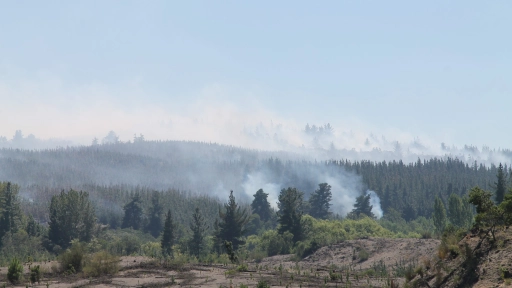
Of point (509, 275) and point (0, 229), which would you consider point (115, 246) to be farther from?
point (509, 275)

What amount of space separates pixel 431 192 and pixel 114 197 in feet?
304

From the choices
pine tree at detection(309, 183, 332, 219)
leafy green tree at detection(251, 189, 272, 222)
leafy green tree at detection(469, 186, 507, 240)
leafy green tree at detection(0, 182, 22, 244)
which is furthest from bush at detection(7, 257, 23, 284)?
pine tree at detection(309, 183, 332, 219)

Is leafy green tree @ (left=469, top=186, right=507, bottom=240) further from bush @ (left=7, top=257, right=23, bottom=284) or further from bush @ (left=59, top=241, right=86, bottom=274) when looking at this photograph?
bush @ (left=59, top=241, right=86, bottom=274)

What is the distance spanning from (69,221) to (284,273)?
51637 millimetres

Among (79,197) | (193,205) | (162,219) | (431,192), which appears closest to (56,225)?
(79,197)

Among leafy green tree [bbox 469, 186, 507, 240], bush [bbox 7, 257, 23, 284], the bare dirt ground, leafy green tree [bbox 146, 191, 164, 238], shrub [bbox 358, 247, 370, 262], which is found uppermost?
leafy green tree [bbox 469, 186, 507, 240]

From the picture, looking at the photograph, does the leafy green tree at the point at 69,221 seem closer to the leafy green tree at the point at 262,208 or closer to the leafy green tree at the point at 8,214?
the leafy green tree at the point at 8,214

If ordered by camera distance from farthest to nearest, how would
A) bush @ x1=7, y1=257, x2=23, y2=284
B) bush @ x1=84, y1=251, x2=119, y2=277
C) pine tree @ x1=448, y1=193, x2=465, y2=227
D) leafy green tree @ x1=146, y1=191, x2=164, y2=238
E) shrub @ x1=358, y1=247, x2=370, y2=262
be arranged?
leafy green tree @ x1=146, y1=191, x2=164, y2=238, pine tree @ x1=448, y1=193, x2=465, y2=227, shrub @ x1=358, y1=247, x2=370, y2=262, bush @ x1=84, y1=251, x2=119, y2=277, bush @ x1=7, y1=257, x2=23, y2=284

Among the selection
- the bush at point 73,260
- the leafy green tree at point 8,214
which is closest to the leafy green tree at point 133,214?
the leafy green tree at point 8,214

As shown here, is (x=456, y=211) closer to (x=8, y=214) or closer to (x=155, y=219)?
(x=155, y=219)

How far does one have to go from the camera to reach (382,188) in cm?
16212

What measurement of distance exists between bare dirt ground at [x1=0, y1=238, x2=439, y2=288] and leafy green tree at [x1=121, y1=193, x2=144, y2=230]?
6276cm

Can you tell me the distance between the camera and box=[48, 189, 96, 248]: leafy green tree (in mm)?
81625

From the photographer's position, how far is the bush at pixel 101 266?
1548 inches
